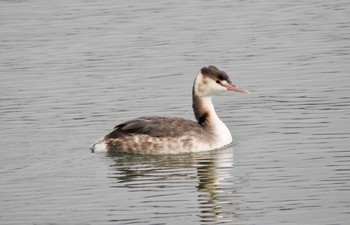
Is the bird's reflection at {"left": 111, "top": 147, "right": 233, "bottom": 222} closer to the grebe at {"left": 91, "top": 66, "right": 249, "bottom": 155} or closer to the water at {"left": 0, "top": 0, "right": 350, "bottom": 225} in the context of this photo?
the water at {"left": 0, "top": 0, "right": 350, "bottom": 225}

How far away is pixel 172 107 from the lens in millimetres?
23375

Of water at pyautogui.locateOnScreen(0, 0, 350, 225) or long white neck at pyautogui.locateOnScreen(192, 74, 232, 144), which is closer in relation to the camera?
water at pyautogui.locateOnScreen(0, 0, 350, 225)

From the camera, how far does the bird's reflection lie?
16.6 m

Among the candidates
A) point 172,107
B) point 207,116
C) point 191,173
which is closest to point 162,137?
point 207,116

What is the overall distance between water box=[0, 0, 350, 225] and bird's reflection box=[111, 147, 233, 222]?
0.03 meters

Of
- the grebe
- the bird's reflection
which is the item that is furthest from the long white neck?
the bird's reflection

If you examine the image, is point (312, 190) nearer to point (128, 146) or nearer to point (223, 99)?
point (128, 146)

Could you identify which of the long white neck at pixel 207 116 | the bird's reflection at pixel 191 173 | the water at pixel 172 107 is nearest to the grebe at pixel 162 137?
the long white neck at pixel 207 116

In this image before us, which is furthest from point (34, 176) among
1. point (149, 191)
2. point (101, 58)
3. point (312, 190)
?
point (101, 58)

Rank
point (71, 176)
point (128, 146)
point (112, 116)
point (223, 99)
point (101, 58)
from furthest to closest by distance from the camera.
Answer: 1. point (101, 58)
2. point (223, 99)
3. point (112, 116)
4. point (128, 146)
5. point (71, 176)

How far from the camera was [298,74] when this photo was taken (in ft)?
84.4

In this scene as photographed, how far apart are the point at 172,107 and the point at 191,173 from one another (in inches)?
195

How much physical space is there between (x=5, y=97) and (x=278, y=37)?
26.3 ft

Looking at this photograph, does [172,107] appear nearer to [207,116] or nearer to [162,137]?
[207,116]
